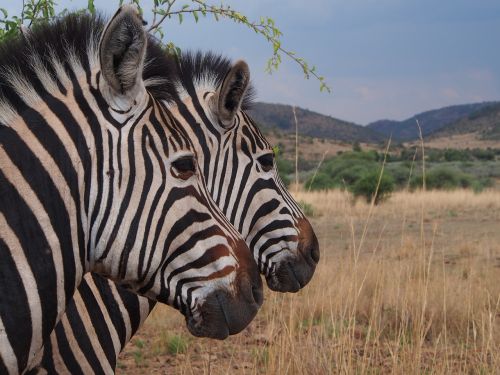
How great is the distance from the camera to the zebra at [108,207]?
7.24 ft

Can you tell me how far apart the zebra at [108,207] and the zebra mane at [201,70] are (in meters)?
1.74

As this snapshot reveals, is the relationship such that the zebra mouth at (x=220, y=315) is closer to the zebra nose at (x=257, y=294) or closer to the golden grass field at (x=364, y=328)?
the zebra nose at (x=257, y=294)

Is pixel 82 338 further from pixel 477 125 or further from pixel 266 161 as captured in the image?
pixel 477 125

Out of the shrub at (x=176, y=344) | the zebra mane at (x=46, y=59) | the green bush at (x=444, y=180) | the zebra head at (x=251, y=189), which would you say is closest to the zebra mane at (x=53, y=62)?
the zebra mane at (x=46, y=59)

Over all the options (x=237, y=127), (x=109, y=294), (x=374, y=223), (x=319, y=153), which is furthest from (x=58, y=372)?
(x=319, y=153)

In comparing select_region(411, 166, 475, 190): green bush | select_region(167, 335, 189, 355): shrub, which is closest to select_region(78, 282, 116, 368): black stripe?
Answer: select_region(167, 335, 189, 355): shrub

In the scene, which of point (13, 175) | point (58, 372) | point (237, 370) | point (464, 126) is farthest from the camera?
point (464, 126)

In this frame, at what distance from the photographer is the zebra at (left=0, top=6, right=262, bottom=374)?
2.21 meters

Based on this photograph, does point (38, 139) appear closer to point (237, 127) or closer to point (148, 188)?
point (148, 188)

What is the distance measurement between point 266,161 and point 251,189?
0.22 metres

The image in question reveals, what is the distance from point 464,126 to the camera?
4441 inches

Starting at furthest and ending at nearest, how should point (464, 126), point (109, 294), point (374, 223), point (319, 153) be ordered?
point (464, 126) → point (319, 153) → point (374, 223) → point (109, 294)

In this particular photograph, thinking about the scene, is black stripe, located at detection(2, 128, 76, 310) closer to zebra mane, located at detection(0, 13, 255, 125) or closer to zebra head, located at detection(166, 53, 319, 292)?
zebra mane, located at detection(0, 13, 255, 125)

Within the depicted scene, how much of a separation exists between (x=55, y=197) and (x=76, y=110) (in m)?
0.32
